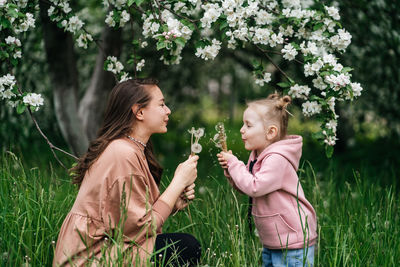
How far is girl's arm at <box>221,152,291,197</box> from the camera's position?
2.26 meters

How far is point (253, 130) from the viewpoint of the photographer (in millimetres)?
2408

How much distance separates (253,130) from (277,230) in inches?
19.2

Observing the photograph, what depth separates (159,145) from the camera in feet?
24.6

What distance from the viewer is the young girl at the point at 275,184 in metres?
2.28

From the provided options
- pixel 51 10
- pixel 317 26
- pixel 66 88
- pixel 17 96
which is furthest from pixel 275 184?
pixel 66 88

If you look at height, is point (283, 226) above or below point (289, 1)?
below

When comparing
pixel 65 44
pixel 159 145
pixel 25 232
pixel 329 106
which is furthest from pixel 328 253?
pixel 159 145

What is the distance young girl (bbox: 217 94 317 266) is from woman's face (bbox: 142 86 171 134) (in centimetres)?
34

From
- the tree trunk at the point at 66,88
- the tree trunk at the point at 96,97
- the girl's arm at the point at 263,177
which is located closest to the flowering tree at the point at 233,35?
the girl's arm at the point at 263,177

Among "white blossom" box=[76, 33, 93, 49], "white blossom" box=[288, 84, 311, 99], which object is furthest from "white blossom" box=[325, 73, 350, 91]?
"white blossom" box=[76, 33, 93, 49]

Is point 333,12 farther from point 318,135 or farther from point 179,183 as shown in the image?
point 179,183

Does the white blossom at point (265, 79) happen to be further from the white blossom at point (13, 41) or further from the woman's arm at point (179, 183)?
the white blossom at point (13, 41)

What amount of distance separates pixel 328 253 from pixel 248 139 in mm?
860

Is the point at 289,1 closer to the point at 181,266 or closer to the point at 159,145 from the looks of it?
the point at 181,266
